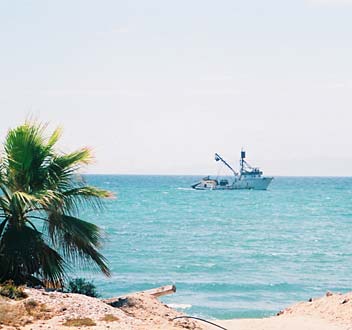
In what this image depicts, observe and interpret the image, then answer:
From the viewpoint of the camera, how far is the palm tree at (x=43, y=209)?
14.3 m

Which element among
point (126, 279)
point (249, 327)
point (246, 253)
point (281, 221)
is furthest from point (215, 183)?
point (249, 327)

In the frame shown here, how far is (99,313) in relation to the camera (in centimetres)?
1292

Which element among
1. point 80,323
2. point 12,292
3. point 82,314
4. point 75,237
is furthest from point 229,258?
point 80,323

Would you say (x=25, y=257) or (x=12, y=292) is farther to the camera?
(x=25, y=257)

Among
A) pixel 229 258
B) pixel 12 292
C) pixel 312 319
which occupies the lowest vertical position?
pixel 229 258

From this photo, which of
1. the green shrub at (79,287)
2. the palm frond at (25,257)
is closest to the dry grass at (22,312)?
the palm frond at (25,257)

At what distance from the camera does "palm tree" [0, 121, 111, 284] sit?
14.3 metres

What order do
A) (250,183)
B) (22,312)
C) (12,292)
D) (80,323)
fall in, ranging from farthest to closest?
(250,183), (12,292), (22,312), (80,323)

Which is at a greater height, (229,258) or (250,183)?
(250,183)

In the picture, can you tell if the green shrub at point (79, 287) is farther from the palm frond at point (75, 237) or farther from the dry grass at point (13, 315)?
the dry grass at point (13, 315)

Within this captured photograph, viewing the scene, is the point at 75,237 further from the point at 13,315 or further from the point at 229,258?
the point at 229,258

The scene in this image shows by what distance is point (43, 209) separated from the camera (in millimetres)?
14320

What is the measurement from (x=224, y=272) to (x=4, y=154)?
2288 centimetres

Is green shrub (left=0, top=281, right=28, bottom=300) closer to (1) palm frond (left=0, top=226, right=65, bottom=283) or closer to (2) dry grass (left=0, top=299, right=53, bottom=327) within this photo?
(2) dry grass (left=0, top=299, right=53, bottom=327)
